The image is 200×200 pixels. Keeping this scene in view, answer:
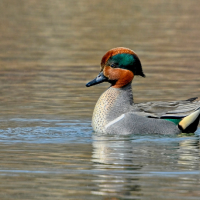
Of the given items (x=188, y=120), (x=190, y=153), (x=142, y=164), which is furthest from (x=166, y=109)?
(x=142, y=164)

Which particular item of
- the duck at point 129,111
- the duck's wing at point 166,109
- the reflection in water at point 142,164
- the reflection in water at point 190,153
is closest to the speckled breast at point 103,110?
the duck at point 129,111

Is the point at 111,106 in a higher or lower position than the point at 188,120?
higher

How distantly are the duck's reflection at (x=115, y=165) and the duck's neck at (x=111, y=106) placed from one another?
11.0 inches

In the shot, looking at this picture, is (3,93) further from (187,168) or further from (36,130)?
(187,168)

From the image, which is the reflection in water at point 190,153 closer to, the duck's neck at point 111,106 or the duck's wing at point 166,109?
the duck's wing at point 166,109

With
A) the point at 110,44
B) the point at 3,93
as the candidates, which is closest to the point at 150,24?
the point at 110,44

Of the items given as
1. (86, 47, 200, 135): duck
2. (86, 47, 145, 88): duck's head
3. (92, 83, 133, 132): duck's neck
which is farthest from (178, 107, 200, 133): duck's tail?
(86, 47, 145, 88): duck's head

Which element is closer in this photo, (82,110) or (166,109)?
(166,109)

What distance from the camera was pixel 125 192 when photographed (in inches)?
310

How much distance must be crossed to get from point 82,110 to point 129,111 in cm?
210

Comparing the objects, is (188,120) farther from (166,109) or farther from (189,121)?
(166,109)

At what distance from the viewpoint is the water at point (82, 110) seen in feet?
27.1

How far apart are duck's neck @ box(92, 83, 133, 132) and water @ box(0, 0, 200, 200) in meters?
0.27

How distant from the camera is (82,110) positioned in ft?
43.4
